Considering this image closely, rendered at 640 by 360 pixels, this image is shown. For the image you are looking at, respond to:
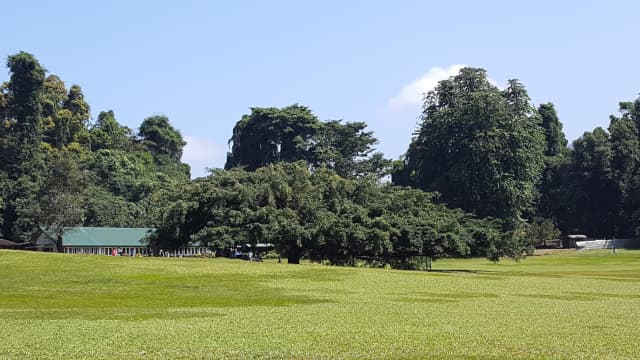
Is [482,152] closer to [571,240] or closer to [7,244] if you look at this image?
[571,240]

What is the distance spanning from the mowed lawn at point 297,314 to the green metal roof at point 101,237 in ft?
146

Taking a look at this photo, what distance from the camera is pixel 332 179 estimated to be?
7200cm

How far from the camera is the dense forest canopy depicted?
6488cm

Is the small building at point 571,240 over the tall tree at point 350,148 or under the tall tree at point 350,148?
under

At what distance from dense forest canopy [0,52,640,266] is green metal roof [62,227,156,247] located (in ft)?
5.55

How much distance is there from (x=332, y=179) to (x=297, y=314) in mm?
44661

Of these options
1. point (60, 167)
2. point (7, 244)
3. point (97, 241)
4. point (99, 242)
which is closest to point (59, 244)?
point (97, 241)

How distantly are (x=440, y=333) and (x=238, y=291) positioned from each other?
1714cm

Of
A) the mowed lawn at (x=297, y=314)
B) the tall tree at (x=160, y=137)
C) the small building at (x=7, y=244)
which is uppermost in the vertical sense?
→ the tall tree at (x=160, y=137)

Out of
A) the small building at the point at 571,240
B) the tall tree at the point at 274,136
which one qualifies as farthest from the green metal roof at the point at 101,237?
the small building at the point at 571,240

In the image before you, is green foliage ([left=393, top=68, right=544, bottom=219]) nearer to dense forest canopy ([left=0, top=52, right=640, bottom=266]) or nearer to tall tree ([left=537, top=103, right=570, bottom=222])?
dense forest canopy ([left=0, top=52, right=640, bottom=266])

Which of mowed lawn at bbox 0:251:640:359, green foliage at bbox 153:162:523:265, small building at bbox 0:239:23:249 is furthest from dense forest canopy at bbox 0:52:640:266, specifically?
mowed lawn at bbox 0:251:640:359

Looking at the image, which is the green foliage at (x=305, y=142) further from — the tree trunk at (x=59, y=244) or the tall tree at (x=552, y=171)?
the tree trunk at (x=59, y=244)

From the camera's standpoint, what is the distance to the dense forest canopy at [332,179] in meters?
64.9
